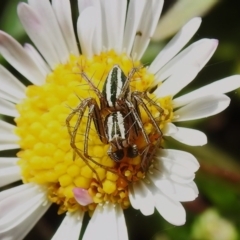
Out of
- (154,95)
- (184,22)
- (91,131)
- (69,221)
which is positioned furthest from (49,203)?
(184,22)

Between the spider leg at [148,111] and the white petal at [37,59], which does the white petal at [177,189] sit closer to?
the spider leg at [148,111]

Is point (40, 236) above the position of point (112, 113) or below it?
below

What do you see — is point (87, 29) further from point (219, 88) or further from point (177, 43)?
point (219, 88)

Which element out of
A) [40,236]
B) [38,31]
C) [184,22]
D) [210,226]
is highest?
[38,31]

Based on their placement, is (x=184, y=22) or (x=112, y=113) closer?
(x=112, y=113)

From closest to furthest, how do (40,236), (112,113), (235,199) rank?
(112,113)
(235,199)
(40,236)

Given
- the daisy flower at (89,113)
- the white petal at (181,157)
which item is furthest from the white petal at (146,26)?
the white petal at (181,157)

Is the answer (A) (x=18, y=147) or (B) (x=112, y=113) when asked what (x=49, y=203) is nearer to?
(A) (x=18, y=147)
